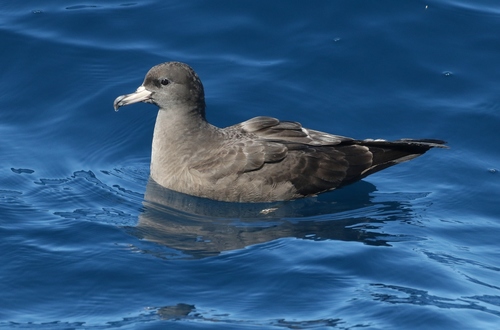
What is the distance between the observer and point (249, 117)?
10797 mm

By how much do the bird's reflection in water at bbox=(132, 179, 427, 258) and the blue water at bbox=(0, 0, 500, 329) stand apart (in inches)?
1.0

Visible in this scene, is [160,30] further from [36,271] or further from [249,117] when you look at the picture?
[36,271]

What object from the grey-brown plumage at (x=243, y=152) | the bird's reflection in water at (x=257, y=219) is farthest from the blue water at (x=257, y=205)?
the grey-brown plumage at (x=243, y=152)

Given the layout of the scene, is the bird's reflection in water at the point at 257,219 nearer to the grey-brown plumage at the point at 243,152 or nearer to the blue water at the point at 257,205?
the blue water at the point at 257,205

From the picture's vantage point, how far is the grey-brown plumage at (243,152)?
934 cm

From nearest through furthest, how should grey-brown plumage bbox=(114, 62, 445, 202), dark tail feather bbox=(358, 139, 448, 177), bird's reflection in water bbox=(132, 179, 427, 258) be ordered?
bird's reflection in water bbox=(132, 179, 427, 258)
grey-brown plumage bbox=(114, 62, 445, 202)
dark tail feather bbox=(358, 139, 448, 177)

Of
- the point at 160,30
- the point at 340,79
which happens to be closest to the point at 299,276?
the point at 340,79

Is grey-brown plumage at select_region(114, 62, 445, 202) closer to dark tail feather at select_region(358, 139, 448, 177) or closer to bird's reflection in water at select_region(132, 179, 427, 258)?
dark tail feather at select_region(358, 139, 448, 177)

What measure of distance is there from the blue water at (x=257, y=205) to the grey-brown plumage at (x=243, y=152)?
0.21 metres

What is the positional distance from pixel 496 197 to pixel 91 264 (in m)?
4.05

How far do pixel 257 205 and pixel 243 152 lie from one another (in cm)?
53

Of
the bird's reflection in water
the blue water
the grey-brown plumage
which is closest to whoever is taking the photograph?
the blue water

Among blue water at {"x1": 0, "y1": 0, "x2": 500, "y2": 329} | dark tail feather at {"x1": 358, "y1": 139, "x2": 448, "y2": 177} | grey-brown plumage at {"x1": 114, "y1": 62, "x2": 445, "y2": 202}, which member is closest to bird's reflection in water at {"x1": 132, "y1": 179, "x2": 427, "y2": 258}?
blue water at {"x1": 0, "y1": 0, "x2": 500, "y2": 329}

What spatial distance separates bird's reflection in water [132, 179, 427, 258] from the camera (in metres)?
8.58
